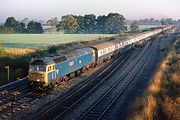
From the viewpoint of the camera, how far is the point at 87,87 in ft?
88.6

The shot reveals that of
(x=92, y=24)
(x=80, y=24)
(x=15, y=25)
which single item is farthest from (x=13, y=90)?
(x=92, y=24)

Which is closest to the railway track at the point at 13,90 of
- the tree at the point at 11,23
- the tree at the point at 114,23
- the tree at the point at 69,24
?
the tree at the point at 11,23

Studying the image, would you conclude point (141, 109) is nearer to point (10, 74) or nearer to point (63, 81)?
point (63, 81)

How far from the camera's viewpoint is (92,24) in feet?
519

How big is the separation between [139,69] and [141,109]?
19283mm

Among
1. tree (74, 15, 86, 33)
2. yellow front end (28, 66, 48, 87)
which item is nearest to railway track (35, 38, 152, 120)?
yellow front end (28, 66, 48, 87)

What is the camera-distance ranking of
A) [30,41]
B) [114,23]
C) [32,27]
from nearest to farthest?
[30,41]
[32,27]
[114,23]

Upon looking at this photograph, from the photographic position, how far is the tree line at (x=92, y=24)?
144 m

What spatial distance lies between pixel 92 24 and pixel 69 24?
1994 centimetres

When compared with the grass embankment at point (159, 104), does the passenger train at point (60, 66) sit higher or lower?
higher

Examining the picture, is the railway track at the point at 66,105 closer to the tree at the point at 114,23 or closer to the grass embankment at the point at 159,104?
the grass embankment at the point at 159,104

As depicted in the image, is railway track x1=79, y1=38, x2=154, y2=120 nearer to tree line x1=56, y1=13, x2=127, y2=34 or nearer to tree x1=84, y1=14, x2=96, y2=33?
tree line x1=56, y1=13, x2=127, y2=34

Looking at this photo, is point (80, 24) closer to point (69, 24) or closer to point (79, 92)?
point (69, 24)

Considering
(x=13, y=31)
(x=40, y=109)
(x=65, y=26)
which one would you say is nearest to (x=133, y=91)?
(x=40, y=109)
